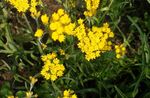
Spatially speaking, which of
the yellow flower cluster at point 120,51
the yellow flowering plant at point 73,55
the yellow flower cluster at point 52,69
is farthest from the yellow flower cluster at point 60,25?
the yellow flower cluster at point 120,51

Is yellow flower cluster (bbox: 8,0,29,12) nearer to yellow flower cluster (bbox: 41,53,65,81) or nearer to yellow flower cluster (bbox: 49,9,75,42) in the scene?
yellow flower cluster (bbox: 49,9,75,42)

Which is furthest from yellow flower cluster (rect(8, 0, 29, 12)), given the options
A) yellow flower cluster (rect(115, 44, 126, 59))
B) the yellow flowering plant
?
yellow flower cluster (rect(115, 44, 126, 59))

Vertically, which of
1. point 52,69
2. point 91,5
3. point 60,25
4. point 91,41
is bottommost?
point 52,69

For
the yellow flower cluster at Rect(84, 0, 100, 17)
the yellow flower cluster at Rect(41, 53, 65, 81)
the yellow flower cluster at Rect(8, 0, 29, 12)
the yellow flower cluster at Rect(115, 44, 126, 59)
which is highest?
the yellow flower cluster at Rect(8, 0, 29, 12)

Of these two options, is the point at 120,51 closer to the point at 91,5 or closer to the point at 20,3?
the point at 91,5

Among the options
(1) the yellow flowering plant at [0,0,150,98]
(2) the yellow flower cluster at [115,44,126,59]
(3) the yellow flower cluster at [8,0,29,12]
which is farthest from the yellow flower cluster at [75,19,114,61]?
(3) the yellow flower cluster at [8,0,29,12]

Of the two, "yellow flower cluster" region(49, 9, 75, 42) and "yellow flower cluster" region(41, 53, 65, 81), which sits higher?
"yellow flower cluster" region(49, 9, 75, 42)

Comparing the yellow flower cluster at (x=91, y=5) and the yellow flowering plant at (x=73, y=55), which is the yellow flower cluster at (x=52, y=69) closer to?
the yellow flowering plant at (x=73, y=55)

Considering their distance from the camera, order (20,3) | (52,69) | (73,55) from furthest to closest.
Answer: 1. (73,55)
2. (20,3)
3. (52,69)

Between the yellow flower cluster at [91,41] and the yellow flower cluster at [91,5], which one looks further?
the yellow flower cluster at [91,5]

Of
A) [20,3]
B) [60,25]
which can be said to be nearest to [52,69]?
[60,25]

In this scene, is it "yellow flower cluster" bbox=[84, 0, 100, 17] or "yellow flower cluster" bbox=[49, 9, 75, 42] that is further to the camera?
"yellow flower cluster" bbox=[84, 0, 100, 17]
